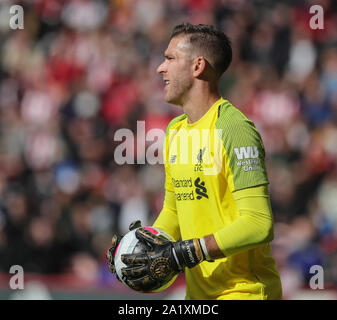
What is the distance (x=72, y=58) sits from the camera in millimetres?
10953

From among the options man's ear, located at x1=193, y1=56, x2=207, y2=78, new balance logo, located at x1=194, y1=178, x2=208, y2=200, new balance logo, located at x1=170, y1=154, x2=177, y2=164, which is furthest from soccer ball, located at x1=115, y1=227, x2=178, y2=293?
man's ear, located at x1=193, y1=56, x2=207, y2=78

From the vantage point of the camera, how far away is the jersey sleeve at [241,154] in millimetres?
3729

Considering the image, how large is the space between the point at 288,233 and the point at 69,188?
298cm

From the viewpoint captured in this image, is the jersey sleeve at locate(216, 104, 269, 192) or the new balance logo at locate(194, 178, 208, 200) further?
the new balance logo at locate(194, 178, 208, 200)

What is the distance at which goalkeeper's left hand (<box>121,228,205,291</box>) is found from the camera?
3682 millimetres

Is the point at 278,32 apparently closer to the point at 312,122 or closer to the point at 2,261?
the point at 312,122

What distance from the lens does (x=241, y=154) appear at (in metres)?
3.76

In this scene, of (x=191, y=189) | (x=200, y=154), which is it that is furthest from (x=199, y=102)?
(x=191, y=189)
